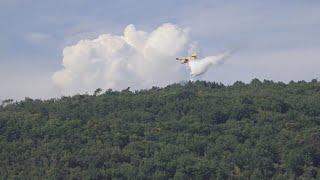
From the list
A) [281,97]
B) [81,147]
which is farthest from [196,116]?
[81,147]

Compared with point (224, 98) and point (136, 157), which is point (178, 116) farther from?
point (136, 157)

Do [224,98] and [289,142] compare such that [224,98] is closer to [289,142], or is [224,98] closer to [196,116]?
[196,116]

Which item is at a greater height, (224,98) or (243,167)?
(224,98)

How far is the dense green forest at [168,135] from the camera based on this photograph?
9456 centimetres

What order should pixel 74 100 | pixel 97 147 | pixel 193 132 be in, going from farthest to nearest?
pixel 74 100 < pixel 193 132 < pixel 97 147

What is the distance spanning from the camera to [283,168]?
95250 millimetres

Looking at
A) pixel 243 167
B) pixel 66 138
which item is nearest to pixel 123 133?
pixel 66 138

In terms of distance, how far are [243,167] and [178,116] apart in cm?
2254

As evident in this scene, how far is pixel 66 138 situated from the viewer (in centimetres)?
10725

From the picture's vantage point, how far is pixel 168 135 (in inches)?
4210

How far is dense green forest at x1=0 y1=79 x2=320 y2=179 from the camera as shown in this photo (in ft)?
310

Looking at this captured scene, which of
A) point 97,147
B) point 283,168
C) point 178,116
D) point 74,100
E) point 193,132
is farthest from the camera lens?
point 74,100

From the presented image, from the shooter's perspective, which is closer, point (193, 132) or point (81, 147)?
point (81, 147)

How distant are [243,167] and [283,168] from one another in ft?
11.0
